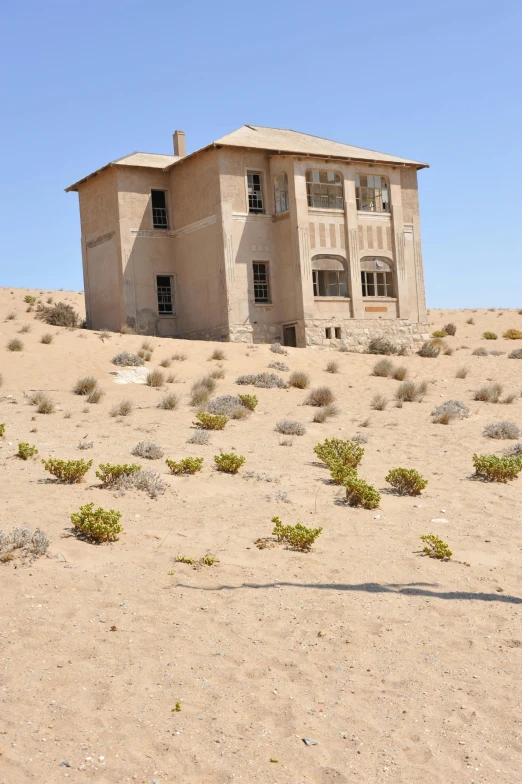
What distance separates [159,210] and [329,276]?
25.5ft

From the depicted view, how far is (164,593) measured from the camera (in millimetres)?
7148

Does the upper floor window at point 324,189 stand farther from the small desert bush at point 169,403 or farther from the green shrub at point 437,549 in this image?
the green shrub at point 437,549

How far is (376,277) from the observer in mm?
32312

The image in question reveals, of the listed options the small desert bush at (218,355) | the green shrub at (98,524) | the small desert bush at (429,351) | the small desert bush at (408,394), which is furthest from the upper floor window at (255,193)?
the green shrub at (98,524)

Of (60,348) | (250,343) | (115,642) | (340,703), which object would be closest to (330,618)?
(340,703)

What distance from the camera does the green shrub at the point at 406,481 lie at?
1162cm

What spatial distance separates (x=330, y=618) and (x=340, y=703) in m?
1.44

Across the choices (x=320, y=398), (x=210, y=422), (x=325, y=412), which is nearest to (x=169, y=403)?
(x=210, y=422)

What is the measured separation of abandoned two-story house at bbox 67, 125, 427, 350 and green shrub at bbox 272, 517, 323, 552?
69.4 feet

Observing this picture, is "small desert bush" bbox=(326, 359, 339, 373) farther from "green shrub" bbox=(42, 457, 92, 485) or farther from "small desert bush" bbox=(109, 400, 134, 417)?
"green shrub" bbox=(42, 457, 92, 485)

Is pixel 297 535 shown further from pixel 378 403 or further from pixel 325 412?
pixel 378 403

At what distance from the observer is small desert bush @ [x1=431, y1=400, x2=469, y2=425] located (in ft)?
58.9

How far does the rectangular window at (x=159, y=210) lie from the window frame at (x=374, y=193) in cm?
800

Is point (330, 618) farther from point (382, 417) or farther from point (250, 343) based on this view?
point (250, 343)
